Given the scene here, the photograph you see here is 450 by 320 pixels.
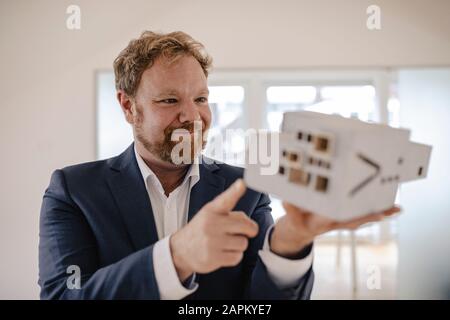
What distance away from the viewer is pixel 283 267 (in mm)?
734

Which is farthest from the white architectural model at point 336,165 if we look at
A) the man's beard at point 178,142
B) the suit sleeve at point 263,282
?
the man's beard at point 178,142

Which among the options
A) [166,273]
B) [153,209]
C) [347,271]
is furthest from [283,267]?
[347,271]

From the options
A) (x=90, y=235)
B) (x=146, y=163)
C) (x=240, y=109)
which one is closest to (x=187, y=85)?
(x=146, y=163)

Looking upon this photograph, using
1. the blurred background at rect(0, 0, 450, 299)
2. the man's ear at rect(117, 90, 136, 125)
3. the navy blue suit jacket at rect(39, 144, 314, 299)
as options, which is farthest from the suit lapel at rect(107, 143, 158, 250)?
the blurred background at rect(0, 0, 450, 299)

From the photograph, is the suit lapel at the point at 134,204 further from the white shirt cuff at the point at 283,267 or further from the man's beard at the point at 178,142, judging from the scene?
the white shirt cuff at the point at 283,267

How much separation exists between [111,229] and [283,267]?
1.17 ft

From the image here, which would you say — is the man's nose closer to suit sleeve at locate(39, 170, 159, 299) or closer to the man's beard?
the man's beard

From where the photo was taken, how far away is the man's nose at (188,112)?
89cm

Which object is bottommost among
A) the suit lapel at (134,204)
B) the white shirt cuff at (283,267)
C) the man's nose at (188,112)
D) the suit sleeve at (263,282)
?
the suit sleeve at (263,282)

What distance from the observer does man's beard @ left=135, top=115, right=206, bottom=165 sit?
91cm

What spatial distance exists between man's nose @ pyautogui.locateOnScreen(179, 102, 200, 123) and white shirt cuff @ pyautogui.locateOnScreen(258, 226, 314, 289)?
29cm

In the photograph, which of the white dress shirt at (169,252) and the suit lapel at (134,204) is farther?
the suit lapel at (134,204)

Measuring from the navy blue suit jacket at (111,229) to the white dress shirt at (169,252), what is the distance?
18 millimetres
